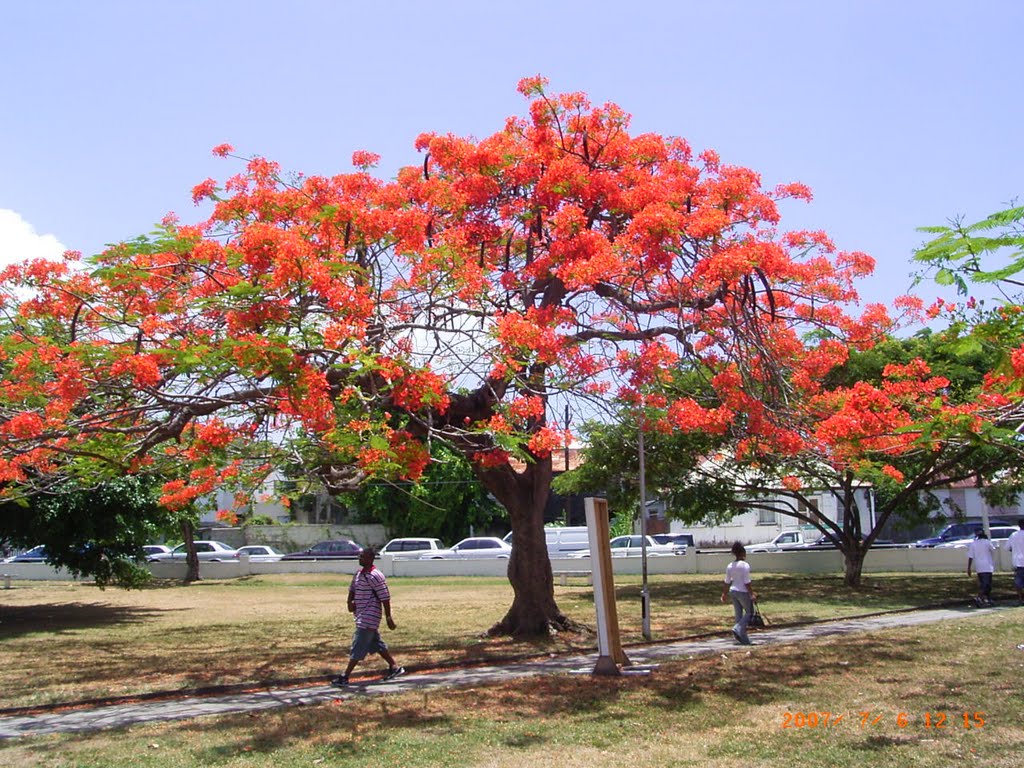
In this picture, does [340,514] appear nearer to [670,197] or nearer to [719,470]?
[719,470]

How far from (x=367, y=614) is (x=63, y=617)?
12770 millimetres

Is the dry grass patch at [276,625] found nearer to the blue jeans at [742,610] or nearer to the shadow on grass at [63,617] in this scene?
the shadow on grass at [63,617]

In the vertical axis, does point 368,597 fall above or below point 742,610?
above

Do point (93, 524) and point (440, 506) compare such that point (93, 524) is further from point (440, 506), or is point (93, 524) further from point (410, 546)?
point (440, 506)

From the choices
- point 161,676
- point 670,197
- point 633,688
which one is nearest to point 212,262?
point 161,676

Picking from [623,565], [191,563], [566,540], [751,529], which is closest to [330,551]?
[191,563]

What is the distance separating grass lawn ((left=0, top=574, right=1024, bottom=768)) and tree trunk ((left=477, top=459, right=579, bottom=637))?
0.50m

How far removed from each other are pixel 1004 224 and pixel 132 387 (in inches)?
335

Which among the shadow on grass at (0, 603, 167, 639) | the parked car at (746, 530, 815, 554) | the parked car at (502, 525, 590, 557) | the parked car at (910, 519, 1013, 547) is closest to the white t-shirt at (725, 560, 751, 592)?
the shadow on grass at (0, 603, 167, 639)

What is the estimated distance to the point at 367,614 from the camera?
9.92 meters

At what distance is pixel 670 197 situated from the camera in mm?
11938

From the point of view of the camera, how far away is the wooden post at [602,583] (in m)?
9.53

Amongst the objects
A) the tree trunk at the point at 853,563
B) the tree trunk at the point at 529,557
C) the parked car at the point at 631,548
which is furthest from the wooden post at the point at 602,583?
the parked car at the point at 631,548

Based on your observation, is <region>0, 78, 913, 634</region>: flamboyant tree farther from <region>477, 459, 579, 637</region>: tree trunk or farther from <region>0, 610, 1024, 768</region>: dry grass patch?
<region>0, 610, 1024, 768</region>: dry grass patch
